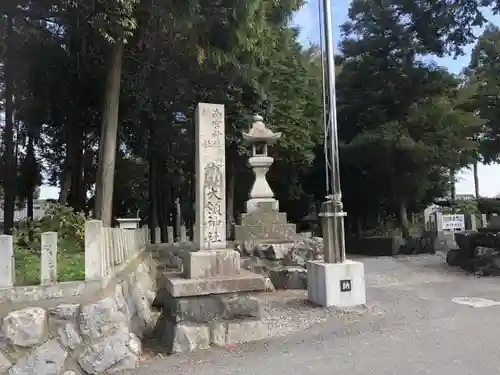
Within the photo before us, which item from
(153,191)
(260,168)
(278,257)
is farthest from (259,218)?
(153,191)

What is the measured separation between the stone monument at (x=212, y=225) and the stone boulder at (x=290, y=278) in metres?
4.10

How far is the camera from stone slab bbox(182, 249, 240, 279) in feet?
17.2

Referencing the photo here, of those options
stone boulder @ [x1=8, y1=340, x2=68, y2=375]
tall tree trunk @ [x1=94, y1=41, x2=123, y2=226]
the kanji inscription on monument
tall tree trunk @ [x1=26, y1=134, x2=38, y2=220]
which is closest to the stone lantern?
tall tree trunk @ [x1=94, y1=41, x2=123, y2=226]

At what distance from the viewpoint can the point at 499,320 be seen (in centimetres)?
584

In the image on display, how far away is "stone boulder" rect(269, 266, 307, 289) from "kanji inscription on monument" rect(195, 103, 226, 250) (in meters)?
4.23

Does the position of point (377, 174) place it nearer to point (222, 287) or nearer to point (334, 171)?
point (334, 171)

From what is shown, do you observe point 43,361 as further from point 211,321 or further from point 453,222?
point 453,222

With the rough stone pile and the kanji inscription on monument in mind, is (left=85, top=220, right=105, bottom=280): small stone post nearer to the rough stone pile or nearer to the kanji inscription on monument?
the kanji inscription on monument

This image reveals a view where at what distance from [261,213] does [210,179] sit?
4.92m

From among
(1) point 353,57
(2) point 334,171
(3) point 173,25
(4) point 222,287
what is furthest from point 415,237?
(4) point 222,287

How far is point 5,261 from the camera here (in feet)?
13.6

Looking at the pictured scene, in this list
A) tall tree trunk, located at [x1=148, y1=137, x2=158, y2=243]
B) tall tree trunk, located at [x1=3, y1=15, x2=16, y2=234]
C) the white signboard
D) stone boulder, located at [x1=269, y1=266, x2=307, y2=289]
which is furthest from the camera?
the white signboard

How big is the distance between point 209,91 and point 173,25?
3710 millimetres

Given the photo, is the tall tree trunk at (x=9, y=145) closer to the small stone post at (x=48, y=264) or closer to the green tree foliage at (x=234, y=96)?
the green tree foliage at (x=234, y=96)
